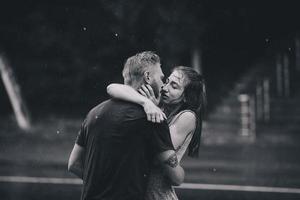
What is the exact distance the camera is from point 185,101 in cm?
397

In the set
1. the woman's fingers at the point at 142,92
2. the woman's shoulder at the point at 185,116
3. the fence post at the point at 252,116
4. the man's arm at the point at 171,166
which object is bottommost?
the fence post at the point at 252,116

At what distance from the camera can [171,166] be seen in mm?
3289

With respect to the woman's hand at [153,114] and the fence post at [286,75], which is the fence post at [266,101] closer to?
the fence post at [286,75]

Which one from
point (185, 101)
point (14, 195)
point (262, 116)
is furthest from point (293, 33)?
point (185, 101)

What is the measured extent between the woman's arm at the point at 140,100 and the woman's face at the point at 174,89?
0.64 meters

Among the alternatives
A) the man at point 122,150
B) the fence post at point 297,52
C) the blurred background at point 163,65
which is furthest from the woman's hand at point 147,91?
the fence post at point 297,52

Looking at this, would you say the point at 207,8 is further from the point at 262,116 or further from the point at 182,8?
the point at 262,116

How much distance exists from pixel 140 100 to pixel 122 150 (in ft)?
1.07

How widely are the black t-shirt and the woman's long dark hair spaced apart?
2.46 feet

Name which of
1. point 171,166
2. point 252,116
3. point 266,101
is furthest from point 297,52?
point 171,166

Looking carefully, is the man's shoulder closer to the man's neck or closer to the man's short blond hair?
the man's short blond hair

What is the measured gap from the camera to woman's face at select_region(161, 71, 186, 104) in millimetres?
4000

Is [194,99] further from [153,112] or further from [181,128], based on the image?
[153,112]

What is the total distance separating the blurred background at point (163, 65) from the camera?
45.7 ft
